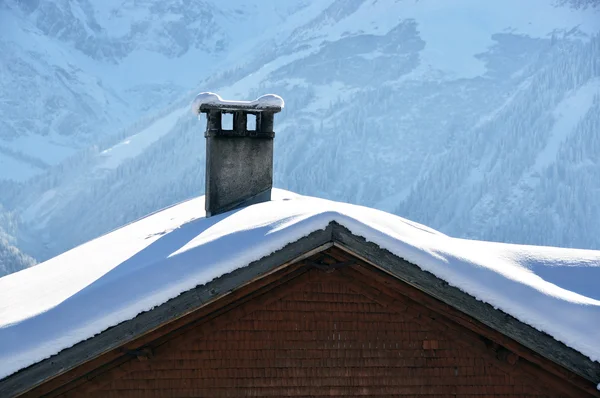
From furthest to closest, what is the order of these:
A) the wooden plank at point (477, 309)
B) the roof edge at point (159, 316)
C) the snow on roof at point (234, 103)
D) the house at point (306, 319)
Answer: the snow on roof at point (234, 103)
the wooden plank at point (477, 309)
the house at point (306, 319)
the roof edge at point (159, 316)

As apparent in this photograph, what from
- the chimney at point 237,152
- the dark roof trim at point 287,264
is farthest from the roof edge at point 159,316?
the chimney at point 237,152

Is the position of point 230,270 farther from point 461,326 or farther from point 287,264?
point 461,326

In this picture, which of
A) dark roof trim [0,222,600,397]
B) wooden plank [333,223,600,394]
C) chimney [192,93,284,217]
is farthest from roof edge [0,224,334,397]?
chimney [192,93,284,217]

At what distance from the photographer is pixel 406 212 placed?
16012 centimetres

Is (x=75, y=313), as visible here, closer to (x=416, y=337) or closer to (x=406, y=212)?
(x=416, y=337)

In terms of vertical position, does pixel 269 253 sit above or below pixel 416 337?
above

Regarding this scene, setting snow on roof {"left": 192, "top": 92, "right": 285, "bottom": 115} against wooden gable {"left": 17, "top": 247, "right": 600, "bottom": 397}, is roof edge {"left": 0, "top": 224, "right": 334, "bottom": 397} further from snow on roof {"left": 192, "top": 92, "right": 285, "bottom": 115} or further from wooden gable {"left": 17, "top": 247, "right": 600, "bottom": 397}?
snow on roof {"left": 192, "top": 92, "right": 285, "bottom": 115}

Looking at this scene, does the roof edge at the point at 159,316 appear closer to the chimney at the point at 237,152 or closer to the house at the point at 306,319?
the house at the point at 306,319

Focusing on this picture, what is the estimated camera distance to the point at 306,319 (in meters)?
5.48

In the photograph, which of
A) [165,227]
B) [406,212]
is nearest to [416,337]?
[165,227]

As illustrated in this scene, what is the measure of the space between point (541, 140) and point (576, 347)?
166 meters

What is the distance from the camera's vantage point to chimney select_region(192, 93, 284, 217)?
26.1 ft

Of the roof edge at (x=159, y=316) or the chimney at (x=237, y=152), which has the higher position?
the chimney at (x=237, y=152)

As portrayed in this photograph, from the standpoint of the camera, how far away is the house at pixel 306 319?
491 centimetres
